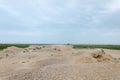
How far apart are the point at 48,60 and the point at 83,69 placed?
17.7 ft

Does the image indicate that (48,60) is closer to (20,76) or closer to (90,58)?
(90,58)

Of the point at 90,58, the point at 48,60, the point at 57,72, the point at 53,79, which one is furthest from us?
the point at 48,60

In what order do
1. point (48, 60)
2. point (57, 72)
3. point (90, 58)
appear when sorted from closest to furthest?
point (57, 72) → point (90, 58) → point (48, 60)

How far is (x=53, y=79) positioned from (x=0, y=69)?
585 centimetres

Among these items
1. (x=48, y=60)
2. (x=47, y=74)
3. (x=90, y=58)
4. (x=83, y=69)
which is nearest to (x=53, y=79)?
(x=47, y=74)

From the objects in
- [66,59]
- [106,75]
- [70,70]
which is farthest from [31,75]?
[66,59]

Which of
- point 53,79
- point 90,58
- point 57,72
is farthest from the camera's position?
point 90,58

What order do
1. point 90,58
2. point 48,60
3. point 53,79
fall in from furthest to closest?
point 48,60, point 90,58, point 53,79

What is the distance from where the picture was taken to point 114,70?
9.76 m

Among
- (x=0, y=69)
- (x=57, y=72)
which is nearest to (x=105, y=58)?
(x=0, y=69)

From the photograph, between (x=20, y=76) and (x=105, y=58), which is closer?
(x=20, y=76)

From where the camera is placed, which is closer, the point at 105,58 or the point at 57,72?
the point at 57,72

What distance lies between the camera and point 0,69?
14.3m

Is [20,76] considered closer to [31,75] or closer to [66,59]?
[31,75]
